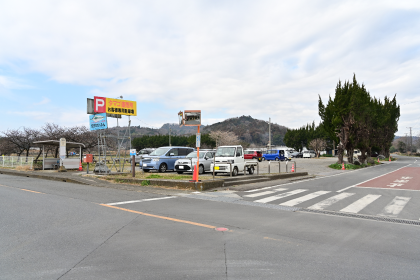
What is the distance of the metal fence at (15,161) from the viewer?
84.8 ft

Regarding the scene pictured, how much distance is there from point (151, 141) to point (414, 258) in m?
88.9

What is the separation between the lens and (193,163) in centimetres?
1805

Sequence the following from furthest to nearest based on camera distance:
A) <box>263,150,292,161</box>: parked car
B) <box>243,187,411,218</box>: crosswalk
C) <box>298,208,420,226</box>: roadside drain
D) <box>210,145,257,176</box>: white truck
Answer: <box>263,150,292,161</box>: parked car
<box>210,145,257,176</box>: white truck
<box>243,187,411,218</box>: crosswalk
<box>298,208,420,226</box>: roadside drain

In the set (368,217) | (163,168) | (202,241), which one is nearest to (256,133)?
(163,168)

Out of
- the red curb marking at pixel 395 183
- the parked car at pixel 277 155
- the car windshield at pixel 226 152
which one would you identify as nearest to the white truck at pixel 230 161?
the car windshield at pixel 226 152

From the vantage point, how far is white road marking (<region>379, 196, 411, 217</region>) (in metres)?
8.30

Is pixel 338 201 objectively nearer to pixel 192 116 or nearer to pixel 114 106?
pixel 192 116

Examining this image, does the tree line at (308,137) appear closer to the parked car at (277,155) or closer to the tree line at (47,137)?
the parked car at (277,155)

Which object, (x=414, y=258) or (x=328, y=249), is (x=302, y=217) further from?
(x=414, y=258)

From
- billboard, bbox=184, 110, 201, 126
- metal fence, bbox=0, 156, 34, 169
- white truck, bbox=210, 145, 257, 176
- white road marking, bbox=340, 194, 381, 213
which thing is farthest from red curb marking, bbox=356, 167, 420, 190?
metal fence, bbox=0, 156, 34, 169

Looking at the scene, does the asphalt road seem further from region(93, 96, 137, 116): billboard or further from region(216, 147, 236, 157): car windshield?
region(93, 96, 137, 116): billboard

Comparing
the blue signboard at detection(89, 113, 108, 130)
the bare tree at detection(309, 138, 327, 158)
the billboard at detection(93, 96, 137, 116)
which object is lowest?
the bare tree at detection(309, 138, 327, 158)

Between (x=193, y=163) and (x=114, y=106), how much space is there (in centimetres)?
653

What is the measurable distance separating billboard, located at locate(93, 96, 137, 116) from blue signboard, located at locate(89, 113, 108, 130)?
0.54 meters
